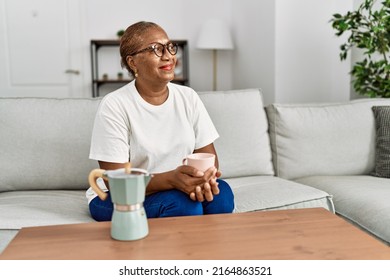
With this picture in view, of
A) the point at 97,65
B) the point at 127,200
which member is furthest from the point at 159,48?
the point at 97,65

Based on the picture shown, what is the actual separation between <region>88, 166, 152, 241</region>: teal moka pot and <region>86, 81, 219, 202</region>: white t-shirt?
0.38 metres

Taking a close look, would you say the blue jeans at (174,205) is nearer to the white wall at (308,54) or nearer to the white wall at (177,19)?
the white wall at (308,54)

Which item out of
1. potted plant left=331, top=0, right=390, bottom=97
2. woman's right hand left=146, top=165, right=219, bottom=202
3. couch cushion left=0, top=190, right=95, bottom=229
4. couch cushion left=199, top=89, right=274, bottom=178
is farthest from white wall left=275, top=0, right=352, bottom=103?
woman's right hand left=146, top=165, right=219, bottom=202

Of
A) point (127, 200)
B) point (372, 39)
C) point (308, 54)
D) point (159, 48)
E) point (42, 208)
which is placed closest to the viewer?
point (127, 200)

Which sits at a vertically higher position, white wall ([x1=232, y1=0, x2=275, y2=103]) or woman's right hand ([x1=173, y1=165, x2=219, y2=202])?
white wall ([x1=232, y1=0, x2=275, y2=103])

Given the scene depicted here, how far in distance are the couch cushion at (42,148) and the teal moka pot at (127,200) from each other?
0.90 meters

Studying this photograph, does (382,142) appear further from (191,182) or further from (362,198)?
(191,182)

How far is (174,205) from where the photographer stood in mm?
1332

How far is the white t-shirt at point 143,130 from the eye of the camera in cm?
144

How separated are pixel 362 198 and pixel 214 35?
254 cm

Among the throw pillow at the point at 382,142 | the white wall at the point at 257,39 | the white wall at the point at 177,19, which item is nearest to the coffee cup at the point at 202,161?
the throw pillow at the point at 382,142

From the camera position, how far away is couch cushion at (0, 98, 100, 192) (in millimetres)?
1899

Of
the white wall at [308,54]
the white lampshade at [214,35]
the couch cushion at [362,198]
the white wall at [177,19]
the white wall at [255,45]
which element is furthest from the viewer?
the white wall at [177,19]

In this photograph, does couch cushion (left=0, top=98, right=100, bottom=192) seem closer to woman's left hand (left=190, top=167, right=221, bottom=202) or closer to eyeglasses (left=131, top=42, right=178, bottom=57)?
eyeglasses (left=131, top=42, right=178, bottom=57)
